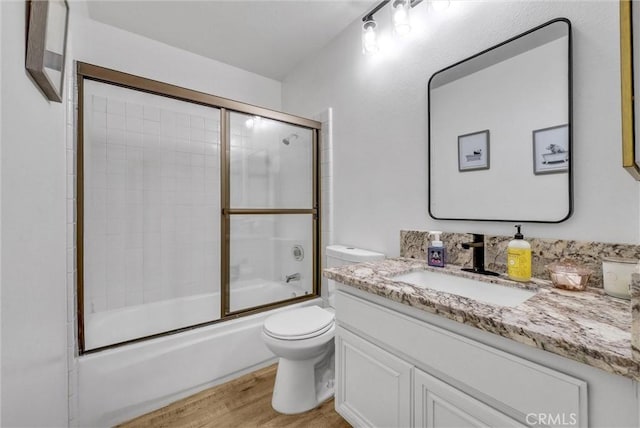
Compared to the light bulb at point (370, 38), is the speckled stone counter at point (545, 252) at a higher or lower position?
lower

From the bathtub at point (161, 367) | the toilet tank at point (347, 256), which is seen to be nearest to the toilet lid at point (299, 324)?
the toilet tank at point (347, 256)

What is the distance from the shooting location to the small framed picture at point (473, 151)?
1284mm

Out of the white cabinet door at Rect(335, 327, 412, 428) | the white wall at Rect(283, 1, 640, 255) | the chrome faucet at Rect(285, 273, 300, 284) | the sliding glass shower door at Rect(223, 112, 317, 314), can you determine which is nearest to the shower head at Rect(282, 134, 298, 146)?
the sliding glass shower door at Rect(223, 112, 317, 314)

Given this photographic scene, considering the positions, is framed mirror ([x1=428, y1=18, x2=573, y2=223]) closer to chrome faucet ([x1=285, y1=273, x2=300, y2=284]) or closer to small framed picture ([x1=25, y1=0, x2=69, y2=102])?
chrome faucet ([x1=285, y1=273, x2=300, y2=284])

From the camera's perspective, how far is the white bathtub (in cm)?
189

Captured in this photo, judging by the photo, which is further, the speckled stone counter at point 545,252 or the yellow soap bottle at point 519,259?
the yellow soap bottle at point 519,259

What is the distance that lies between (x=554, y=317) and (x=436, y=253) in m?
0.62

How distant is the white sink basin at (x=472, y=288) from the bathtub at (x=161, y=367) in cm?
117

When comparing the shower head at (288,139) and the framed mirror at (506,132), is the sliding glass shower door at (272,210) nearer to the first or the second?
the shower head at (288,139)

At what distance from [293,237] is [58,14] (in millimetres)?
1921

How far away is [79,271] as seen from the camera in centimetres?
137

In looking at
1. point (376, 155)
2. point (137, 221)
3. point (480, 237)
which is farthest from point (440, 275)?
point (137, 221)

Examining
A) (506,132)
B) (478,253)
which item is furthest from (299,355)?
(506,132)

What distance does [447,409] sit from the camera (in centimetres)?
85
